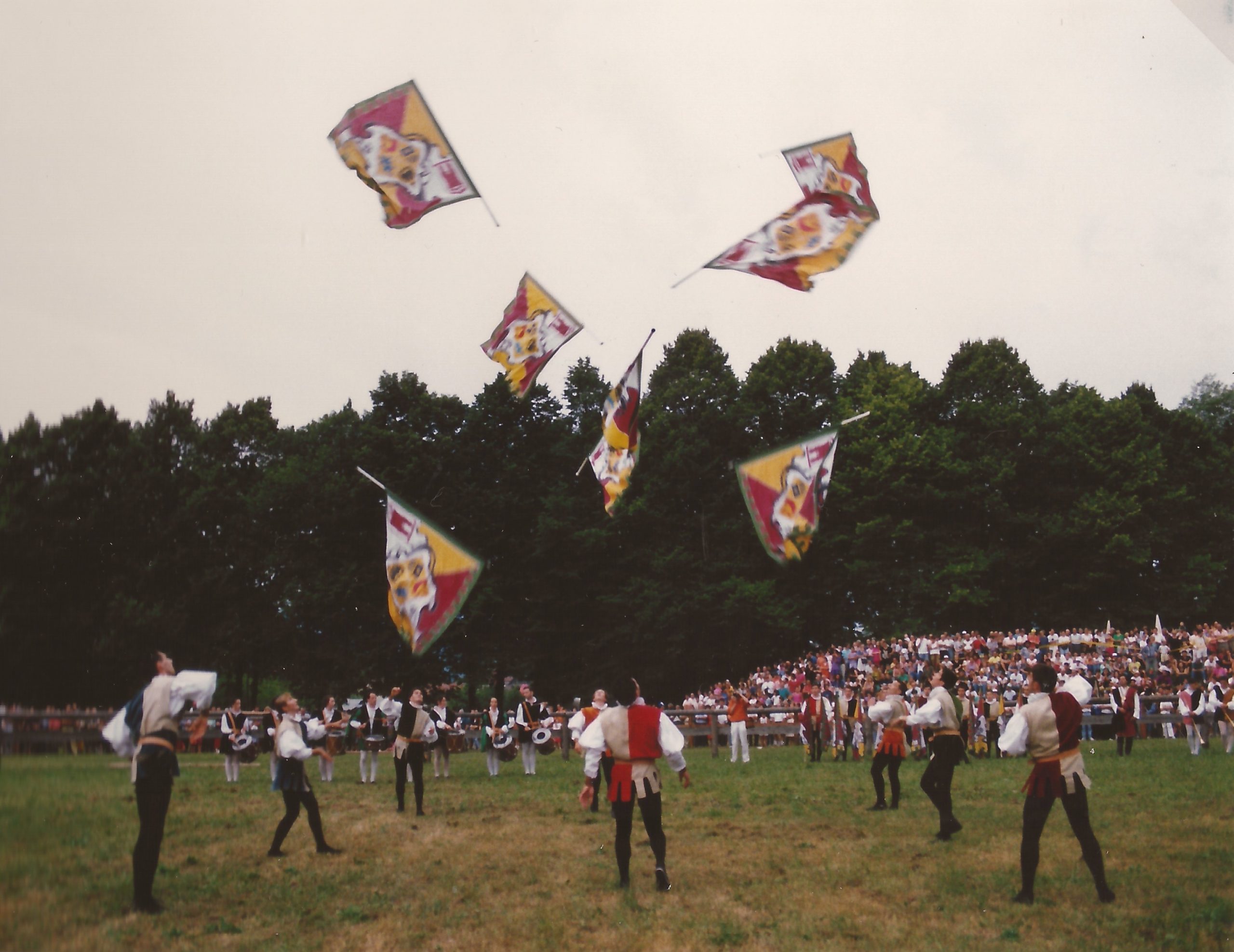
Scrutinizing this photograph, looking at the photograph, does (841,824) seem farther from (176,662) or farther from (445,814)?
(176,662)

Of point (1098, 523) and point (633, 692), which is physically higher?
point (1098, 523)

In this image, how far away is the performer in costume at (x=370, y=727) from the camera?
77.4 ft

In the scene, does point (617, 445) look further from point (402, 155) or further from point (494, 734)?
point (494, 734)

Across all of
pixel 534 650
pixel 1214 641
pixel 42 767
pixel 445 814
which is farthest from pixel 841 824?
pixel 534 650

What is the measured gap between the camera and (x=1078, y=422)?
51625mm

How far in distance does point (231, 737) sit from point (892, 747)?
13.1 metres

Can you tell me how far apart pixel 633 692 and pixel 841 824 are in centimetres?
545

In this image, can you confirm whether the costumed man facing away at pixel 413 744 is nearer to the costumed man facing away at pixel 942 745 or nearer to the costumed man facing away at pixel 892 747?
the costumed man facing away at pixel 892 747

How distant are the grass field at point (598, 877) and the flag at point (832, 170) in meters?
9.58

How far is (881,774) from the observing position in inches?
646

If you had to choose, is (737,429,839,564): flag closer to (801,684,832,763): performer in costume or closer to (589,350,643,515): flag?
(589,350,643,515): flag

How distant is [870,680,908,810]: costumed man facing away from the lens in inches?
628

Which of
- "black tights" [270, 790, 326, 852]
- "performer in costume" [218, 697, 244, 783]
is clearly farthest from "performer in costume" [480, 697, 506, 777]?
"black tights" [270, 790, 326, 852]

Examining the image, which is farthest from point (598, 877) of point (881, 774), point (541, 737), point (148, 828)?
point (541, 737)
